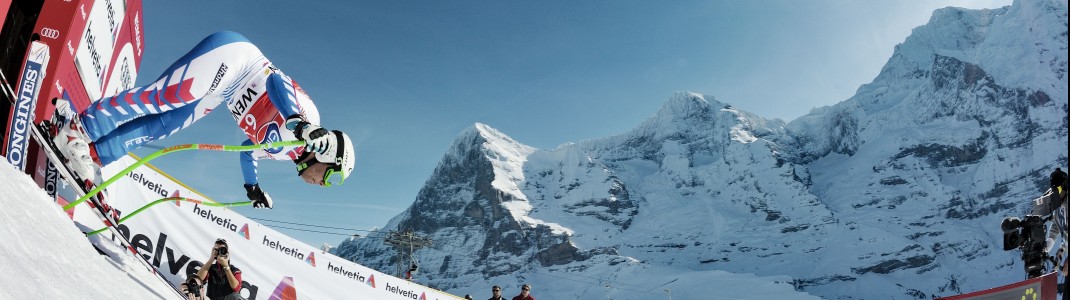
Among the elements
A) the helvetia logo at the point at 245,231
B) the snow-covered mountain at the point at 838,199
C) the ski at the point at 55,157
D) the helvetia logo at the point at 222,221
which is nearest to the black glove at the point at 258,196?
the ski at the point at 55,157

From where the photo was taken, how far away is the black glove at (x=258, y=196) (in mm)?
4027

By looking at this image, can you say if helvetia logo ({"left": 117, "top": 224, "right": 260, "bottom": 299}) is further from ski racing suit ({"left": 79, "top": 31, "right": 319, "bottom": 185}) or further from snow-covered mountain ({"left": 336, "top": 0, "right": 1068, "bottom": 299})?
snow-covered mountain ({"left": 336, "top": 0, "right": 1068, "bottom": 299})

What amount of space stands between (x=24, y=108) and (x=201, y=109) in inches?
39.3

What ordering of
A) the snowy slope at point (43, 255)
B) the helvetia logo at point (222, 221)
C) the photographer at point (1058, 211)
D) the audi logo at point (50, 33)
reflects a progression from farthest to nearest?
the helvetia logo at point (222, 221) → the photographer at point (1058, 211) → the audi logo at point (50, 33) → the snowy slope at point (43, 255)

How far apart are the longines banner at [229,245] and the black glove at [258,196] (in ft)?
5.92

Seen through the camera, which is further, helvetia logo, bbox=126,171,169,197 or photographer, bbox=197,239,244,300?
helvetia logo, bbox=126,171,169,197

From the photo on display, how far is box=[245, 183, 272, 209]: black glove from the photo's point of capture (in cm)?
403

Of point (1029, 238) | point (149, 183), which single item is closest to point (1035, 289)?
point (1029, 238)

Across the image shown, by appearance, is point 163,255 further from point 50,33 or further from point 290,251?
point 50,33

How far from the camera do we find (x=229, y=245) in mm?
6574

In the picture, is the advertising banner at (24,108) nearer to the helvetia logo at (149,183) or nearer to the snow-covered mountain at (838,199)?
the helvetia logo at (149,183)

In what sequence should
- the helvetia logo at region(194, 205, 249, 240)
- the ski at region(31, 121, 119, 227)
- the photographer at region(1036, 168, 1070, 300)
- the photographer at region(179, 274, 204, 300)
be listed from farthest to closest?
the helvetia logo at region(194, 205, 249, 240) → the photographer at region(179, 274, 204, 300) → the photographer at region(1036, 168, 1070, 300) → the ski at region(31, 121, 119, 227)

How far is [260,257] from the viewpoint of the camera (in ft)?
22.1

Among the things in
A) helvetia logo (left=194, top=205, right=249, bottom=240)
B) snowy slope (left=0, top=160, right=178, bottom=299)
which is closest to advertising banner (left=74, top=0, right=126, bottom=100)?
helvetia logo (left=194, top=205, right=249, bottom=240)
